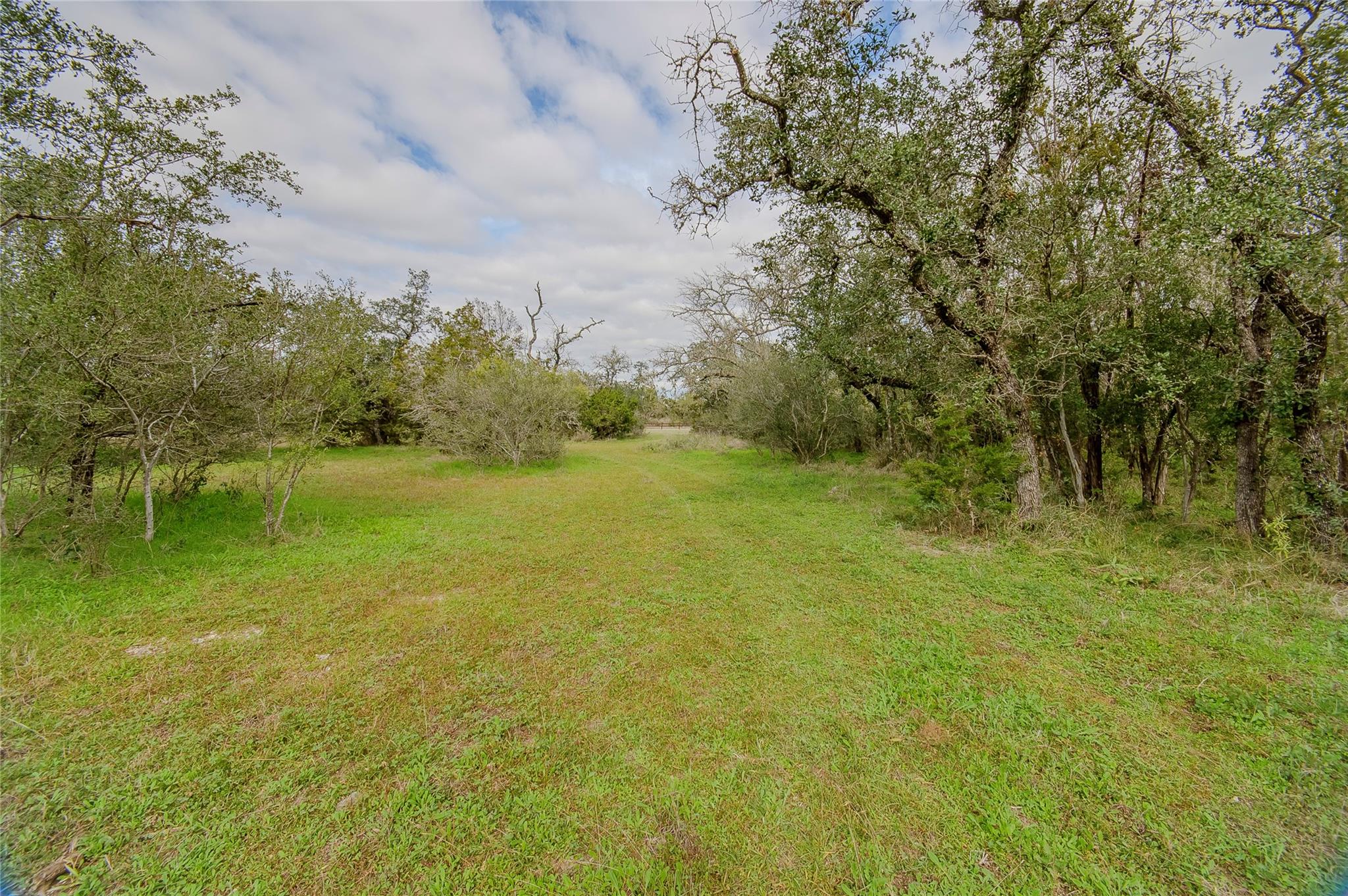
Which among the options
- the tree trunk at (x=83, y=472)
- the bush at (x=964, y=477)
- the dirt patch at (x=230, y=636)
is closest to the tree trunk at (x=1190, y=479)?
the bush at (x=964, y=477)

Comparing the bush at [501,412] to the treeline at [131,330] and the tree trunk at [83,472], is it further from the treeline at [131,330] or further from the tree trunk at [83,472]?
the tree trunk at [83,472]

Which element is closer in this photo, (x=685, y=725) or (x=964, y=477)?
(x=685, y=725)

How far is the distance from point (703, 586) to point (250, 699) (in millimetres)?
3910

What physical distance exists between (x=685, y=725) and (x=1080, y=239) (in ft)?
30.6

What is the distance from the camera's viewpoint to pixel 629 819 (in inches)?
86.4

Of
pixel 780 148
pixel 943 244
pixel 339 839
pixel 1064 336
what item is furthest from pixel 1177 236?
pixel 339 839

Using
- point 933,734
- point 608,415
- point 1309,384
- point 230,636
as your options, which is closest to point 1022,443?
point 1309,384

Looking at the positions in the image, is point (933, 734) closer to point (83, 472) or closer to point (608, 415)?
point (83, 472)

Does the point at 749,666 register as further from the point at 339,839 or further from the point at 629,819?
the point at 339,839

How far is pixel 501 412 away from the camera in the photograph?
591 inches

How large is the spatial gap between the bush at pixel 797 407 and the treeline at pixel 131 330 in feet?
36.2

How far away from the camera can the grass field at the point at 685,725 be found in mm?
1991

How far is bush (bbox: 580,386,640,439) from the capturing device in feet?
97.4

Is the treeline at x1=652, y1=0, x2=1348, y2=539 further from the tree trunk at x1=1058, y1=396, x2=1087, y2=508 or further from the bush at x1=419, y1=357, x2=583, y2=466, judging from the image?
the bush at x1=419, y1=357, x2=583, y2=466
